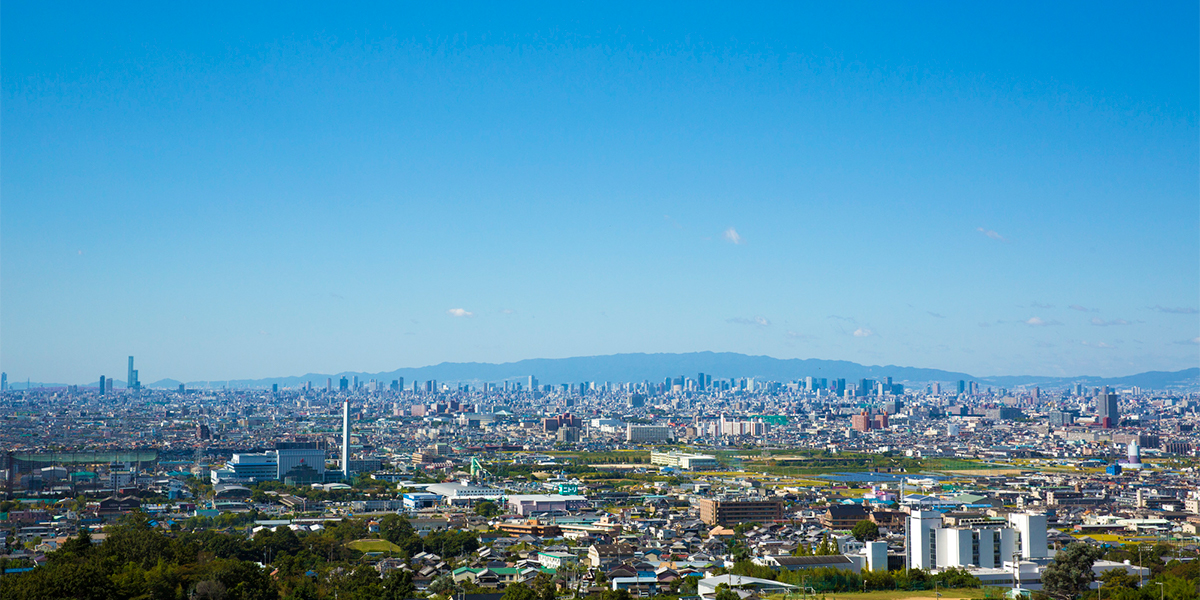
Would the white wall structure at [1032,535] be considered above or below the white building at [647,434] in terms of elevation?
above

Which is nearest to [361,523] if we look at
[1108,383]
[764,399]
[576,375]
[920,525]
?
[920,525]

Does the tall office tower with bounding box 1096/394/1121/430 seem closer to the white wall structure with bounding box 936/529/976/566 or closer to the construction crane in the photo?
the construction crane

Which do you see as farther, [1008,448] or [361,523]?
[1008,448]

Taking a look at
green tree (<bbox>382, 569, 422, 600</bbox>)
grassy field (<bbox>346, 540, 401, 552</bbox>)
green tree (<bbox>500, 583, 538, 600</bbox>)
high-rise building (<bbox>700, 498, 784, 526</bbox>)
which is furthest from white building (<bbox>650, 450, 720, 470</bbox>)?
green tree (<bbox>500, 583, 538, 600</bbox>)

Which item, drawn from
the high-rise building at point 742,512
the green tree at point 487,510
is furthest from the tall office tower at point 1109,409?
the green tree at point 487,510

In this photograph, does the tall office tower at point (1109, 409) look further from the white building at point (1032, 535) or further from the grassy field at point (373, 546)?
the grassy field at point (373, 546)

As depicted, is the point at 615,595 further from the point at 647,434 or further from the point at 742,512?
the point at 647,434

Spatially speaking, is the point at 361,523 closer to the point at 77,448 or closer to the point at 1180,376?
the point at 77,448
